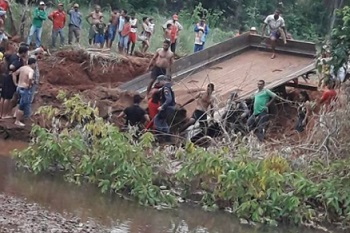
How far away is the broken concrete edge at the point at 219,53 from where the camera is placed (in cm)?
2041

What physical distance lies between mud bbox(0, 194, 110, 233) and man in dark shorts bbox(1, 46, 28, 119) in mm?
5638

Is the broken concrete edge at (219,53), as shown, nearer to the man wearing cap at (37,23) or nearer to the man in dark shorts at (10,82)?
the man in dark shorts at (10,82)

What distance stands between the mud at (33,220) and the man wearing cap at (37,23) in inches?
431

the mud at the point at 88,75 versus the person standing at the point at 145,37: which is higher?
the person standing at the point at 145,37

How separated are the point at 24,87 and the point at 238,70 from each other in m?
6.57

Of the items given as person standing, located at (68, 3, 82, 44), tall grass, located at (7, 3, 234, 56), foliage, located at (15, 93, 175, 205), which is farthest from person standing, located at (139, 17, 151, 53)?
foliage, located at (15, 93, 175, 205)

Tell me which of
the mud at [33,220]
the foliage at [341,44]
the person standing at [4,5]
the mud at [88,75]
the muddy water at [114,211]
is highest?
the foliage at [341,44]

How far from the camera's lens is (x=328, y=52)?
1608 cm

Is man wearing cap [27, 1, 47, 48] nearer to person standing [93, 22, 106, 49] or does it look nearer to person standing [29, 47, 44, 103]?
person standing [29, 47, 44, 103]

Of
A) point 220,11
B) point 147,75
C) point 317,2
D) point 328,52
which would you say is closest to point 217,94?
point 147,75

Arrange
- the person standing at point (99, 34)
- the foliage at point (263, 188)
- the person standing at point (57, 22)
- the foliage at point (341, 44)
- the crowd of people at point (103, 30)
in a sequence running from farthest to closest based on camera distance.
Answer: the person standing at point (99, 34), the person standing at point (57, 22), the crowd of people at point (103, 30), the foliage at point (341, 44), the foliage at point (263, 188)

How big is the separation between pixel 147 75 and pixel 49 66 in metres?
2.64

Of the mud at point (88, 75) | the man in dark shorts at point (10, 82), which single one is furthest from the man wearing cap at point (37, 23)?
the man in dark shorts at point (10, 82)

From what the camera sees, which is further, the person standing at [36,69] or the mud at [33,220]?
the person standing at [36,69]
